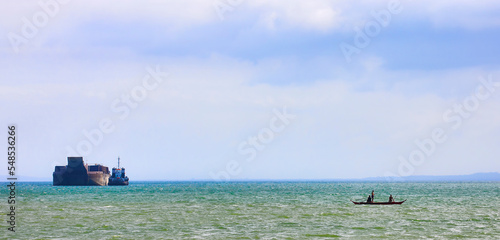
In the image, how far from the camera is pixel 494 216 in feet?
184

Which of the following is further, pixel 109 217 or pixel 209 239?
pixel 109 217

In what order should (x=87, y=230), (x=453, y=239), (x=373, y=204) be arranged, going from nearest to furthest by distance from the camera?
(x=453, y=239) < (x=87, y=230) < (x=373, y=204)

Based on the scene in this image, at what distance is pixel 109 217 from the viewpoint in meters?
56.2

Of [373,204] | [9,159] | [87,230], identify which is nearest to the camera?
[9,159]

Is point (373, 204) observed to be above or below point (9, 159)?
below

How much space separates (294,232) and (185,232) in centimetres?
908

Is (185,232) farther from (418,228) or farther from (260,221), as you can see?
(418,228)

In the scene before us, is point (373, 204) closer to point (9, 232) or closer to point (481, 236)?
point (481, 236)

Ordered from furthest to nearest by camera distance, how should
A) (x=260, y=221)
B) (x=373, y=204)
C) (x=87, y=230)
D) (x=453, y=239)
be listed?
(x=373, y=204) < (x=260, y=221) < (x=87, y=230) < (x=453, y=239)

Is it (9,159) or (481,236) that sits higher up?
(9,159)

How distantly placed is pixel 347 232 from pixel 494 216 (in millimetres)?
22951

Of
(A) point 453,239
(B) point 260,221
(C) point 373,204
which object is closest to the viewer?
(A) point 453,239

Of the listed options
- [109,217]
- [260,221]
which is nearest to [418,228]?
[260,221]

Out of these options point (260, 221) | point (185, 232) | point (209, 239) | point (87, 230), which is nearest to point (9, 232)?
point (87, 230)
